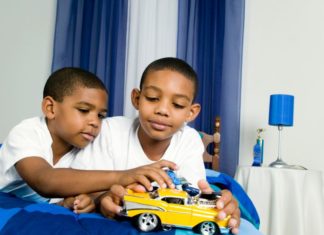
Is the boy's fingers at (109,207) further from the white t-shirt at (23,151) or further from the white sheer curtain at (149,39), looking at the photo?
the white sheer curtain at (149,39)

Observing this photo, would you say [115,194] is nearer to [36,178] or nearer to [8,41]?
[36,178]

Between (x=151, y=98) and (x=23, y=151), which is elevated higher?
(x=151, y=98)

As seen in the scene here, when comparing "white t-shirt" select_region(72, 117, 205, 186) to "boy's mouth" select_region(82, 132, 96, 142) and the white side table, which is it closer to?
"boy's mouth" select_region(82, 132, 96, 142)

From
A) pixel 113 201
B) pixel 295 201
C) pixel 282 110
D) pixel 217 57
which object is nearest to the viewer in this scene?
pixel 113 201

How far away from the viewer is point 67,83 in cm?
123

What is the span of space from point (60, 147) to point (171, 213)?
0.59 m

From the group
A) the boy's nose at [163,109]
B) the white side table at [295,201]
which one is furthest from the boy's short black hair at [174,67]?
the white side table at [295,201]

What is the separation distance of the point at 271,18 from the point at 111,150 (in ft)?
6.75

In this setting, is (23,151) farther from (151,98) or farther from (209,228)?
(209,228)

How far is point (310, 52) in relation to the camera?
2658 millimetres

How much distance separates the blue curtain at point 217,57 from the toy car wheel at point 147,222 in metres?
1.83

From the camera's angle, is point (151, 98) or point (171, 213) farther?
point (151, 98)

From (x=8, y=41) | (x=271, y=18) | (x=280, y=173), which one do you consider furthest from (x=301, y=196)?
(x=8, y=41)

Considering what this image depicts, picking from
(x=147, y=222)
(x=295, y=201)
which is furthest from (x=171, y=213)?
(x=295, y=201)
